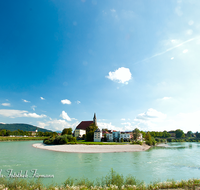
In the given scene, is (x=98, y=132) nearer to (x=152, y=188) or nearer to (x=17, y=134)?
(x=152, y=188)

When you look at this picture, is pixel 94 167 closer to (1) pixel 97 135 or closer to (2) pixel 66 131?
(1) pixel 97 135

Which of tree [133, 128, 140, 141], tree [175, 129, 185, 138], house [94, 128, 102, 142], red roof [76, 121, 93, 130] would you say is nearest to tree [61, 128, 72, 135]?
house [94, 128, 102, 142]

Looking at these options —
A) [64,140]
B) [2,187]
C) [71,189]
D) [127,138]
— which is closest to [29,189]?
[2,187]

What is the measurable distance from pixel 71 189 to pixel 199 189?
884 centimetres

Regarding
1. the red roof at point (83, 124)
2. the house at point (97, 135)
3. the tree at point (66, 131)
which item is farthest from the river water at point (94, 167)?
the red roof at point (83, 124)

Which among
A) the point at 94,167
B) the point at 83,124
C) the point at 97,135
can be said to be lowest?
the point at 94,167

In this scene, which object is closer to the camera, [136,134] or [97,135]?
[97,135]

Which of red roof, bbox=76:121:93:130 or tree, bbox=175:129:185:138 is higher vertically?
red roof, bbox=76:121:93:130

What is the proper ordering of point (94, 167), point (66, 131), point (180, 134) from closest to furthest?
point (94, 167)
point (66, 131)
point (180, 134)

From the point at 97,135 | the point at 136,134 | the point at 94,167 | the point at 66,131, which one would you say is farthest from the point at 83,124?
the point at 94,167

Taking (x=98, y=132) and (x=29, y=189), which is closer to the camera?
(x=29, y=189)

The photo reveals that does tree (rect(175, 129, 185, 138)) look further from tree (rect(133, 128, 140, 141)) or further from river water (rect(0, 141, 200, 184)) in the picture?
river water (rect(0, 141, 200, 184))

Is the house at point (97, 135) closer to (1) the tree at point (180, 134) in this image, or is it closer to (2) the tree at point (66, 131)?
(2) the tree at point (66, 131)

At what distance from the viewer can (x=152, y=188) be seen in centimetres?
927
